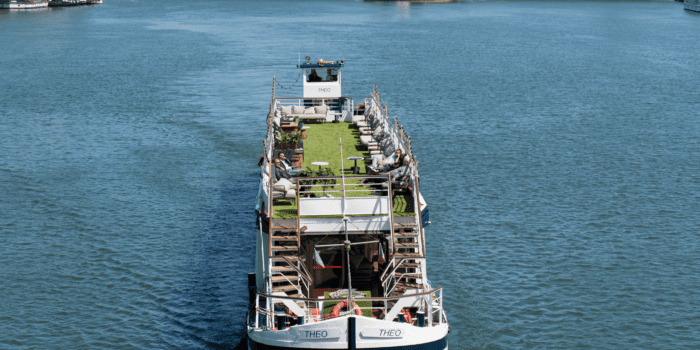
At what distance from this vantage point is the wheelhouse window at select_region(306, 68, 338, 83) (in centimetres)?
5616

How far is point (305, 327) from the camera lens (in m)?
21.5

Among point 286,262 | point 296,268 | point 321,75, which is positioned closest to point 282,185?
point 286,262

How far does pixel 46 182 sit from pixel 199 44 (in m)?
86.8

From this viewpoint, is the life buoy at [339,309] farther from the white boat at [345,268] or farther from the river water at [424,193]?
the river water at [424,193]

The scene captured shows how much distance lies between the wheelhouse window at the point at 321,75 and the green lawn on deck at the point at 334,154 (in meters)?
12.2

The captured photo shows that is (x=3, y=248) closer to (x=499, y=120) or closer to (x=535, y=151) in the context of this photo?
(x=535, y=151)

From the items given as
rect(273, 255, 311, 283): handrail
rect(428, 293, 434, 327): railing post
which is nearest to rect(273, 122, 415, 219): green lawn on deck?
rect(273, 255, 311, 283): handrail

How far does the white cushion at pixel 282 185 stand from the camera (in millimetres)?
27578

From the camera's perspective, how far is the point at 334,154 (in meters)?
36.4

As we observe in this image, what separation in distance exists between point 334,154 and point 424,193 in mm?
14030

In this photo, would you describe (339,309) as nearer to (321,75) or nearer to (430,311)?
(430,311)

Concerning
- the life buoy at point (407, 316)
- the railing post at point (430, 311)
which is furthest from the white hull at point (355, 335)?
the life buoy at point (407, 316)

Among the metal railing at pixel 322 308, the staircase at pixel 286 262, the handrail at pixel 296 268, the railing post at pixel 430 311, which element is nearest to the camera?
the metal railing at pixel 322 308

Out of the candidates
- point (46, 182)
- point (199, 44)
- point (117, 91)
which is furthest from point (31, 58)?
point (46, 182)
